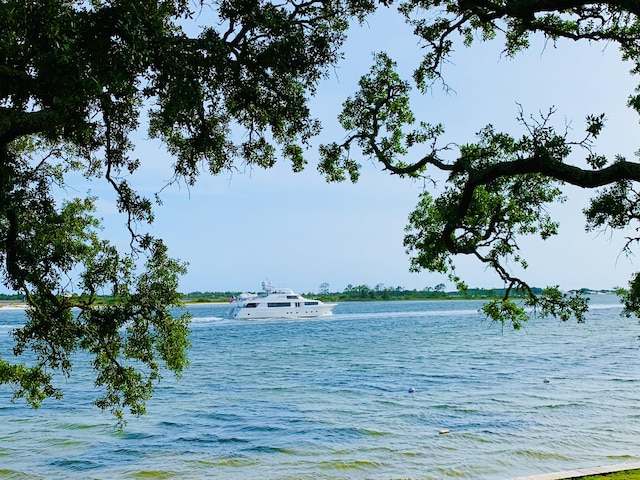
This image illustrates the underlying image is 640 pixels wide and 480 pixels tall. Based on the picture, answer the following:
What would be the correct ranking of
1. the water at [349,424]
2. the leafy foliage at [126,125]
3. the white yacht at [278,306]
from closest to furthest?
the leafy foliage at [126,125], the water at [349,424], the white yacht at [278,306]

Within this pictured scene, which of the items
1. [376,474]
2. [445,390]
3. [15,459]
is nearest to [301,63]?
[376,474]

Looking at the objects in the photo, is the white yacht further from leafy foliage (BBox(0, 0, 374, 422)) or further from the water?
leafy foliage (BBox(0, 0, 374, 422))

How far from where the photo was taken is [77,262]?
11008 millimetres

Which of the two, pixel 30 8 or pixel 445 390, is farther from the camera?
pixel 445 390

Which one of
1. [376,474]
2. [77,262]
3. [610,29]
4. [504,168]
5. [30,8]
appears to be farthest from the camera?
[376,474]

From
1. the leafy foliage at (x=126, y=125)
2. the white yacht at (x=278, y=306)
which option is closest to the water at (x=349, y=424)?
the leafy foliage at (x=126, y=125)

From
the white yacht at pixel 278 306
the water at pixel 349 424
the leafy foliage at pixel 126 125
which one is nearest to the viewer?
the leafy foliage at pixel 126 125

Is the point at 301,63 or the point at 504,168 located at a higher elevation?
the point at 301,63

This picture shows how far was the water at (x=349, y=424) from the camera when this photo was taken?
16719 mm

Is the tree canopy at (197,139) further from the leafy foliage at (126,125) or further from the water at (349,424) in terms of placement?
the water at (349,424)

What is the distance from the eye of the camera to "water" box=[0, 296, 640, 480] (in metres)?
16.7

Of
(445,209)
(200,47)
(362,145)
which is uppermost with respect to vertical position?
(200,47)

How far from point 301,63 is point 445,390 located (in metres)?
22.8

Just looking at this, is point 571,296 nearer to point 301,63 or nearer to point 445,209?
point 445,209
